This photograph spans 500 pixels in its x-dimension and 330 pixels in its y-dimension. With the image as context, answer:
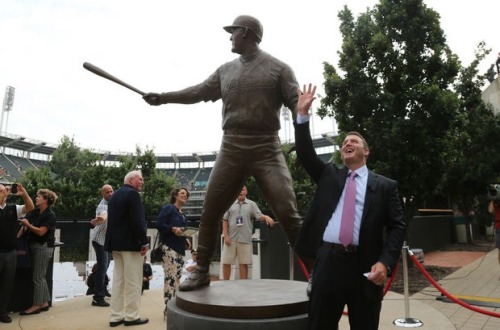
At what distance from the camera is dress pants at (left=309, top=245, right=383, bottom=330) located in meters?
2.13

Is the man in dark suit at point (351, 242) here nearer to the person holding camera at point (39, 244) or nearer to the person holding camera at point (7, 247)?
the person holding camera at point (7, 247)

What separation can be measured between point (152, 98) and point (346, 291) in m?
2.42

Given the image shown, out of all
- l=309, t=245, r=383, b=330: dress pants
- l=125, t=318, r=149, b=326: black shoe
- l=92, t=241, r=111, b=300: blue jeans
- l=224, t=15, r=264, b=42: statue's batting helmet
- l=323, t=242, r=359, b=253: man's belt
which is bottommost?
l=125, t=318, r=149, b=326: black shoe

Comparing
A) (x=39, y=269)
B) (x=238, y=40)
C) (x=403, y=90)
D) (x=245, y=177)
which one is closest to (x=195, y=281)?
(x=245, y=177)

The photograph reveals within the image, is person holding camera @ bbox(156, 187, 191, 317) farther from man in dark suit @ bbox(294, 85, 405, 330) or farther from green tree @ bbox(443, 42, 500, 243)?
green tree @ bbox(443, 42, 500, 243)

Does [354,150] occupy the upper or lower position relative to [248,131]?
lower

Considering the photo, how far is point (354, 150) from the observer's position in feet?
7.88

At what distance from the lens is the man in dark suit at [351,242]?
2133mm

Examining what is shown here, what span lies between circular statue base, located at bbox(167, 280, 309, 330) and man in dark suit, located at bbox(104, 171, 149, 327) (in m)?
1.48

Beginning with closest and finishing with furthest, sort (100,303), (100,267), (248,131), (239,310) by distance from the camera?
(239,310)
(248,131)
(100,303)
(100,267)

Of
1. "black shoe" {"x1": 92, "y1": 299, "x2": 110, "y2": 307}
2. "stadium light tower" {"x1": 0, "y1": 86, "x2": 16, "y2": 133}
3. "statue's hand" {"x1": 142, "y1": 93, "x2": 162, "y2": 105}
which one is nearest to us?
"statue's hand" {"x1": 142, "y1": 93, "x2": 162, "y2": 105}

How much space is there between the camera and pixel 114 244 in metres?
4.52

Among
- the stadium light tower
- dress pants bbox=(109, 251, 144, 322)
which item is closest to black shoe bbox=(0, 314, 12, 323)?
dress pants bbox=(109, 251, 144, 322)

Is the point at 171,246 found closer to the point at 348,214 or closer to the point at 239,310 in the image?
the point at 239,310
